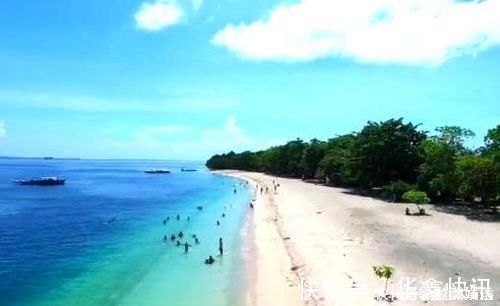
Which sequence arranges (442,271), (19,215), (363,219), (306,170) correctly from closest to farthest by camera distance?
(442,271), (363,219), (19,215), (306,170)

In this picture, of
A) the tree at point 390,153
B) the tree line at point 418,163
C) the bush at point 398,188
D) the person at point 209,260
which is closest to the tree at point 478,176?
the tree line at point 418,163

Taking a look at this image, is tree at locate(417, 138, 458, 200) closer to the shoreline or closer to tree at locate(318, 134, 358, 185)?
tree at locate(318, 134, 358, 185)

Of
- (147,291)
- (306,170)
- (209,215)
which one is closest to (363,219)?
(209,215)

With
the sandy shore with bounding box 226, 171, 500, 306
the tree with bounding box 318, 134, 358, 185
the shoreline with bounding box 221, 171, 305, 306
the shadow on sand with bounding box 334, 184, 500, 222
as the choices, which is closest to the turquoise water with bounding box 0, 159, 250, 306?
the shoreline with bounding box 221, 171, 305, 306

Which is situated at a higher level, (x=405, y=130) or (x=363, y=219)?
(x=405, y=130)

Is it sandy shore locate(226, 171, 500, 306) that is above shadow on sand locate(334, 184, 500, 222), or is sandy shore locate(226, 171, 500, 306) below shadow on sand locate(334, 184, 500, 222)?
below

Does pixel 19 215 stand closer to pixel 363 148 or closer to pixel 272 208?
pixel 272 208
